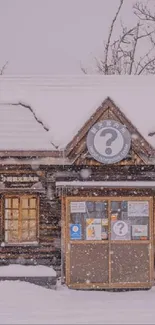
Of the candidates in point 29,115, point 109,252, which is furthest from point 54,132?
point 109,252

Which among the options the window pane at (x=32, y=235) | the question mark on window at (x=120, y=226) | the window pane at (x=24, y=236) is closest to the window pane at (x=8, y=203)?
the window pane at (x=24, y=236)

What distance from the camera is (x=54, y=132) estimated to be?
55.6 ft

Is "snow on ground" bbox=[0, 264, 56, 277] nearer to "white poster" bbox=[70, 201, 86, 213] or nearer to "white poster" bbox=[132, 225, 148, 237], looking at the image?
"white poster" bbox=[70, 201, 86, 213]

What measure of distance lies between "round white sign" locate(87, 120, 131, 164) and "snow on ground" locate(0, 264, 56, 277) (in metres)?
3.15

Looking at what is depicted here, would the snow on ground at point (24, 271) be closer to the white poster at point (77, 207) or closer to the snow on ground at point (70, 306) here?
the snow on ground at point (70, 306)

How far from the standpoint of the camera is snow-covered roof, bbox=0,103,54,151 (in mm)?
16297

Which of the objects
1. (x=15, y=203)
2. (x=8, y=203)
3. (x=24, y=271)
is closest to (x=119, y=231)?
(x=24, y=271)

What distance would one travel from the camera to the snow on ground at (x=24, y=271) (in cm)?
1616

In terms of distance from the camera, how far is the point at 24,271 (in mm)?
16234

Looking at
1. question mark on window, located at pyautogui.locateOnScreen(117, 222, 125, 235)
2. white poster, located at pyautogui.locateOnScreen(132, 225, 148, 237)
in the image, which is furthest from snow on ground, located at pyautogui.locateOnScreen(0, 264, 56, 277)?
white poster, located at pyautogui.locateOnScreen(132, 225, 148, 237)

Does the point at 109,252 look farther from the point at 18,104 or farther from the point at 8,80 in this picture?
the point at 8,80

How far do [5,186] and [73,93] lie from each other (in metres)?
4.30

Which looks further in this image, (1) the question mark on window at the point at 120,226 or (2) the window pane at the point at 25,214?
(2) the window pane at the point at 25,214

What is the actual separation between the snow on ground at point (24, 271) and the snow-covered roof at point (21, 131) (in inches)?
118
